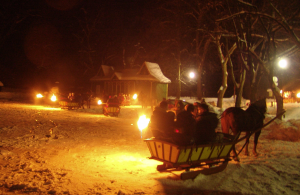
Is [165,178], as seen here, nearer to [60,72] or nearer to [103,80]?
[103,80]

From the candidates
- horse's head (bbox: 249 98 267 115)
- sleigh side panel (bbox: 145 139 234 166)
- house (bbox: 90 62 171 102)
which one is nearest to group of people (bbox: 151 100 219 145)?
sleigh side panel (bbox: 145 139 234 166)

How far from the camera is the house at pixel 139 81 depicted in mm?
43281

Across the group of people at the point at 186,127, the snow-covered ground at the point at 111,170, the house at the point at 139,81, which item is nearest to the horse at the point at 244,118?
the snow-covered ground at the point at 111,170

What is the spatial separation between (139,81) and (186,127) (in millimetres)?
37062

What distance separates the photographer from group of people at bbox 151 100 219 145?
281 inches

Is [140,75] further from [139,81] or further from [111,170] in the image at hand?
[111,170]

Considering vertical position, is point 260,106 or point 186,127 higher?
point 260,106

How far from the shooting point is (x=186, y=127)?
286 inches

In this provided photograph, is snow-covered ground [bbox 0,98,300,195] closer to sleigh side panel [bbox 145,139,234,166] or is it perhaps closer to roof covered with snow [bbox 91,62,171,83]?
sleigh side panel [bbox 145,139,234,166]

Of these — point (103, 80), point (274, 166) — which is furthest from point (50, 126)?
point (103, 80)

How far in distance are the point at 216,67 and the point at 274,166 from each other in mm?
38855

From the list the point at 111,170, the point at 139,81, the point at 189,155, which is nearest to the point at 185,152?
the point at 189,155

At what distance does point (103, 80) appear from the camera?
4722 cm

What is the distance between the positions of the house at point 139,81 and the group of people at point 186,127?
3397cm
